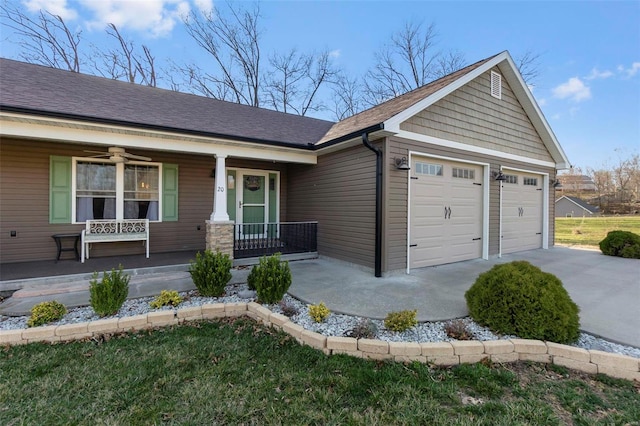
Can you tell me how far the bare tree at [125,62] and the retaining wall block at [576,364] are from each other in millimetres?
17374

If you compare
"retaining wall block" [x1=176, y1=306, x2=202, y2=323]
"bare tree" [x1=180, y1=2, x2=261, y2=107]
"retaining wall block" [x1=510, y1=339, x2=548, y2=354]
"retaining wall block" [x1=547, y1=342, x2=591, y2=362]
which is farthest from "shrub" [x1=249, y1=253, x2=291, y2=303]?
"bare tree" [x1=180, y1=2, x2=261, y2=107]

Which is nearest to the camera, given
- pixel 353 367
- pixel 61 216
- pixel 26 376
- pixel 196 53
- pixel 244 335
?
pixel 26 376

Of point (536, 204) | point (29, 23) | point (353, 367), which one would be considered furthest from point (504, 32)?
point (29, 23)

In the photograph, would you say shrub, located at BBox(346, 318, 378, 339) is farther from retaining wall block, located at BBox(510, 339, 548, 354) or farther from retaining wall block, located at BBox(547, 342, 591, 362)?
retaining wall block, located at BBox(547, 342, 591, 362)

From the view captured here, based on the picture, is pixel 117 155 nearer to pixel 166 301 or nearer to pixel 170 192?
pixel 170 192

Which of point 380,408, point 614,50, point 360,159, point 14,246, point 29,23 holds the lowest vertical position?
point 380,408

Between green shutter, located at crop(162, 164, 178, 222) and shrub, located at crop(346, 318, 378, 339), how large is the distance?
5.72 m

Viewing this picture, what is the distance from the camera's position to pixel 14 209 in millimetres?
5551

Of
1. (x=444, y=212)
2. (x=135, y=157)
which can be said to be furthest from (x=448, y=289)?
(x=135, y=157)

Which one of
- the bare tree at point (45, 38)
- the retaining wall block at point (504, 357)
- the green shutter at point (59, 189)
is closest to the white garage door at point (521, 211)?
the retaining wall block at point (504, 357)

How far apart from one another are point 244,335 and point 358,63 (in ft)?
59.7

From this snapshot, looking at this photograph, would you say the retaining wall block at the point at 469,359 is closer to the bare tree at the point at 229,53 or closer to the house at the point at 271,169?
the house at the point at 271,169

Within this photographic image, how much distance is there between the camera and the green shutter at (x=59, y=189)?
5836 millimetres

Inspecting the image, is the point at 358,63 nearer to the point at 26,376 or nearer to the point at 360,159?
the point at 360,159
